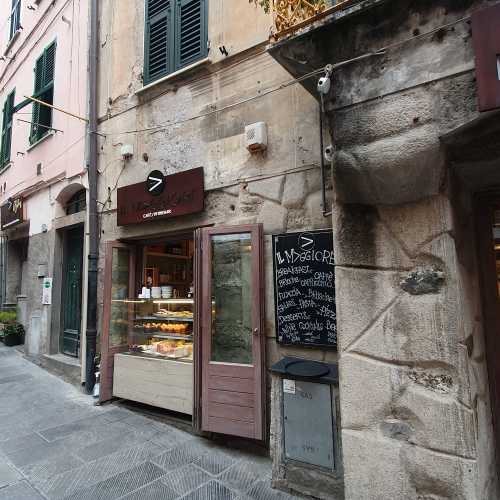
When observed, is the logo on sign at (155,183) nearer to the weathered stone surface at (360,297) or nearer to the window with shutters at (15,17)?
the weathered stone surface at (360,297)

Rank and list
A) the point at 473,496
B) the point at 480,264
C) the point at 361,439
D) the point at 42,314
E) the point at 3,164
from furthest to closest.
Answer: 1. the point at 3,164
2. the point at 42,314
3. the point at 480,264
4. the point at 361,439
5. the point at 473,496

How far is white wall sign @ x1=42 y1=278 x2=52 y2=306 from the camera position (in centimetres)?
741

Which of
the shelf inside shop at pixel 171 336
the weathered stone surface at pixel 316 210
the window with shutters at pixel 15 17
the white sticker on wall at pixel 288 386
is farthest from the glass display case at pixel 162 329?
the window with shutters at pixel 15 17

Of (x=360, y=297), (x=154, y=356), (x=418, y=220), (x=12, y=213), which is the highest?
(x=12, y=213)

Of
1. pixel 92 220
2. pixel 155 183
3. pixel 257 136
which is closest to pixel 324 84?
pixel 257 136

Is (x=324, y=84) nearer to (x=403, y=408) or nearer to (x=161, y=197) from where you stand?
(x=403, y=408)

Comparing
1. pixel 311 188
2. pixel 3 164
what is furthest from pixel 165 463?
pixel 3 164

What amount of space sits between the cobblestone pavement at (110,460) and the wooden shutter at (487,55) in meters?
3.43

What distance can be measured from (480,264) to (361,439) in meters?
1.72

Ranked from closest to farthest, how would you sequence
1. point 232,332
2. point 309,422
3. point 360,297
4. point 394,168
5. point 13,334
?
point 394,168 < point 360,297 < point 309,422 < point 232,332 < point 13,334

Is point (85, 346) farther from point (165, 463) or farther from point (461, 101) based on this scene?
point (461, 101)

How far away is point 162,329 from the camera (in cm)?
549

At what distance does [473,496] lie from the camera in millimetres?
2287

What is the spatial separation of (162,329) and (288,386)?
2.69 m
